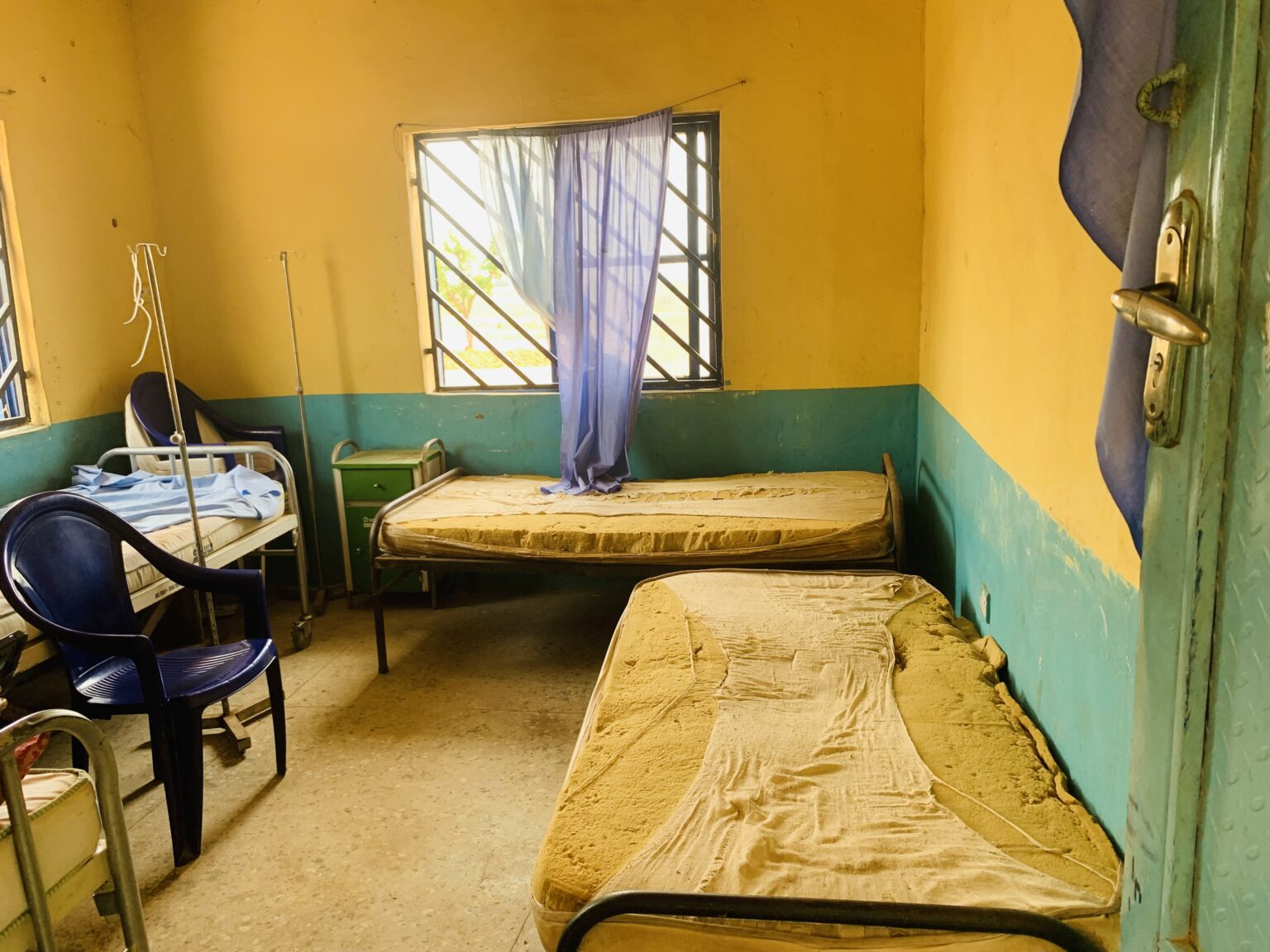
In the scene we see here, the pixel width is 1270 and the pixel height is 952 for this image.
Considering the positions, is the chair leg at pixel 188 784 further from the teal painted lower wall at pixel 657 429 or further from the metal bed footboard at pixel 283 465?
the teal painted lower wall at pixel 657 429

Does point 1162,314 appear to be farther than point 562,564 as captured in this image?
No

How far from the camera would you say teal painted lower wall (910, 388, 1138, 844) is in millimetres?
1327

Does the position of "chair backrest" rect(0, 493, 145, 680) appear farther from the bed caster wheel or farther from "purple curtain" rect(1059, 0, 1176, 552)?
"purple curtain" rect(1059, 0, 1176, 552)

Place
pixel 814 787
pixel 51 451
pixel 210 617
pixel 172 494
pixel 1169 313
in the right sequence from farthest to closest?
pixel 51 451
pixel 172 494
pixel 210 617
pixel 814 787
pixel 1169 313

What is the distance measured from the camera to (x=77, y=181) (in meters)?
3.81

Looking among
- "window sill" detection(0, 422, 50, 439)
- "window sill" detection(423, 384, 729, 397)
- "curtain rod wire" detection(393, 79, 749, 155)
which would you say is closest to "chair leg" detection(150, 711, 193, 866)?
"window sill" detection(0, 422, 50, 439)

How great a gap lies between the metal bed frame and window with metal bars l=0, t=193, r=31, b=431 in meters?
1.75

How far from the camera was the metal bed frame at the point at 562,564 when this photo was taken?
3.00 m

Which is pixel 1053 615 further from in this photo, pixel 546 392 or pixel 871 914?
pixel 546 392

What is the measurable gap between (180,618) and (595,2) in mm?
3474

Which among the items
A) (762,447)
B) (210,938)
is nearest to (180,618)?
(210,938)

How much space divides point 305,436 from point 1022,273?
3442mm

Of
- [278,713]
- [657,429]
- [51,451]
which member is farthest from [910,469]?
[51,451]

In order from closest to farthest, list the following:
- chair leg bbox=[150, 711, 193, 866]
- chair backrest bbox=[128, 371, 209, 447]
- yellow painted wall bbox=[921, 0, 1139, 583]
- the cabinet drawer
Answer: yellow painted wall bbox=[921, 0, 1139, 583], chair leg bbox=[150, 711, 193, 866], chair backrest bbox=[128, 371, 209, 447], the cabinet drawer
